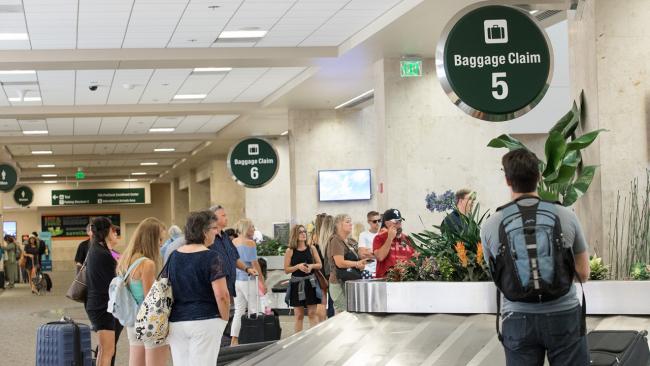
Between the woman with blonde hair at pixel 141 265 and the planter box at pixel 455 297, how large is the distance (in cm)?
162

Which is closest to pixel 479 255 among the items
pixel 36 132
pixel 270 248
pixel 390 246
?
pixel 390 246

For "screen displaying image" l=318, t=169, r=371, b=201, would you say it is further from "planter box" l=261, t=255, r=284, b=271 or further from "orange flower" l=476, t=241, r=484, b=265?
"orange flower" l=476, t=241, r=484, b=265

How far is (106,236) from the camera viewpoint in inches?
343

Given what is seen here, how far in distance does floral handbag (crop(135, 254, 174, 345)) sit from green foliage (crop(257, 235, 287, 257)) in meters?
14.1

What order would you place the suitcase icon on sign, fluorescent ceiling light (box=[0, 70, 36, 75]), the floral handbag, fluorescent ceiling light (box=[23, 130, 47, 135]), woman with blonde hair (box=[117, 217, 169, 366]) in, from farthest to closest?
fluorescent ceiling light (box=[23, 130, 47, 135])
fluorescent ceiling light (box=[0, 70, 36, 75])
woman with blonde hair (box=[117, 217, 169, 366])
the suitcase icon on sign
the floral handbag

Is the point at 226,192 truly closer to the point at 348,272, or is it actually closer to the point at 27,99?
the point at 27,99

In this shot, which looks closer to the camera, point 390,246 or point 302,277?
point 390,246

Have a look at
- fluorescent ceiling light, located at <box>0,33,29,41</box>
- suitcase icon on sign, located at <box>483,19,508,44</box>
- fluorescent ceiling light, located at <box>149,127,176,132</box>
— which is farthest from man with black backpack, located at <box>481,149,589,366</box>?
fluorescent ceiling light, located at <box>149,127,176,132</box>

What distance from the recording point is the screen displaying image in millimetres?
22828

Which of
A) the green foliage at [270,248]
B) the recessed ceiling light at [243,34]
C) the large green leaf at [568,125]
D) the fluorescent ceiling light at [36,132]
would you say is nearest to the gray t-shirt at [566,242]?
the large green leaf at [568,125]

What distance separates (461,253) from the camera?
753cm

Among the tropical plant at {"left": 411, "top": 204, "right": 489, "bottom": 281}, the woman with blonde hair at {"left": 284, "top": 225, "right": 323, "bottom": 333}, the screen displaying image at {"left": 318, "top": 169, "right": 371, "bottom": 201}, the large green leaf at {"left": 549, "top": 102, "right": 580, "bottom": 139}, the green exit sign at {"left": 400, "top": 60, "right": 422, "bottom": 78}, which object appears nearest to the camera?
the tropical plant at {"left": 411, "top": 204, "right": 489, "bottom": 281}

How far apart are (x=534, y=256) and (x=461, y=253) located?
3.35 meters

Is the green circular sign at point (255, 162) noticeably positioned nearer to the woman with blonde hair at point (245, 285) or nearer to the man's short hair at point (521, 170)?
the woman with blonde hair at point (245, 285)
